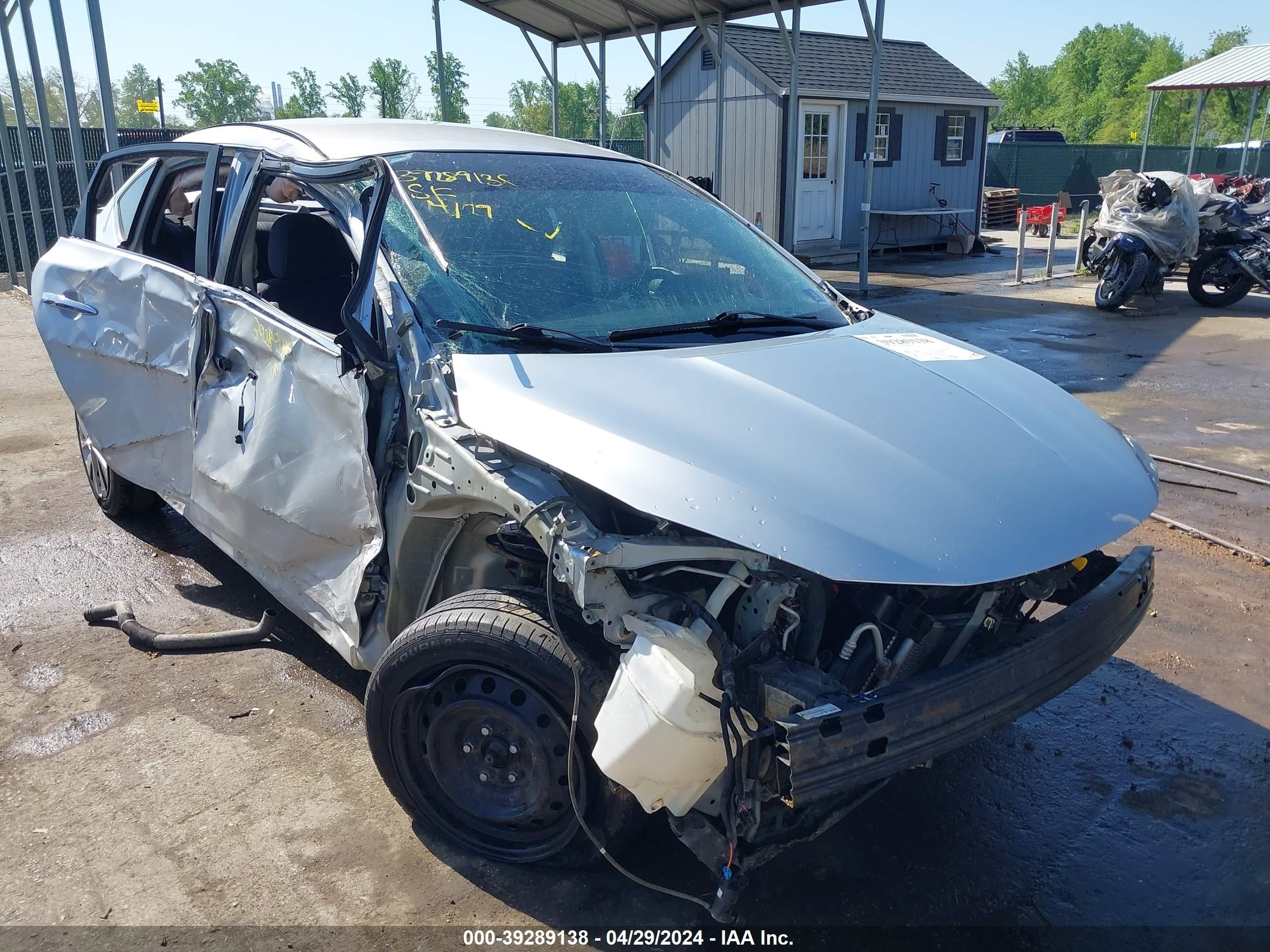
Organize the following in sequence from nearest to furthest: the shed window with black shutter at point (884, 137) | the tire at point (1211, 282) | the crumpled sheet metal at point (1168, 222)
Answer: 1. the crumpled sheet metal at point (1168, 222)
2. the tire at point (1211, 282)
3. the shed window with black shutter at point (884, 137)

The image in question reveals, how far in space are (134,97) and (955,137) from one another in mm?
75500

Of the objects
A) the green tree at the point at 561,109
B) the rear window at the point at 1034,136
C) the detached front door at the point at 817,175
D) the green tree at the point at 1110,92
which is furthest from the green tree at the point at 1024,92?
the detached front door at the point at 817,175

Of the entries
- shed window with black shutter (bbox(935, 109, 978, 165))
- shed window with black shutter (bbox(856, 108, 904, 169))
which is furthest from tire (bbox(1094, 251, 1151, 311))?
shed window with black shutter (bbox(935, 109, 978, 165))

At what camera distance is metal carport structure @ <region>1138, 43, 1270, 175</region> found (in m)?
22.7

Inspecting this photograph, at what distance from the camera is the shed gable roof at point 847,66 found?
1786 cm

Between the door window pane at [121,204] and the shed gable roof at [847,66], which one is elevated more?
the shed gable roof at [847,66]

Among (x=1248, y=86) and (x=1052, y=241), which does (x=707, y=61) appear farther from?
(x=1248, y=86)

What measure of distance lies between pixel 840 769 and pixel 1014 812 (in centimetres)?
133

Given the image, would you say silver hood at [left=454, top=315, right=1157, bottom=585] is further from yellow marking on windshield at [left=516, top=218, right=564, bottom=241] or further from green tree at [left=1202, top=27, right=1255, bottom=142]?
green tree at [left=1202, top=27, right=1255, bottom=142]

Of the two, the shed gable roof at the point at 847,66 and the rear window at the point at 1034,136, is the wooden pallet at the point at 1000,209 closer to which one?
the shed gable roof at the point at 847,66

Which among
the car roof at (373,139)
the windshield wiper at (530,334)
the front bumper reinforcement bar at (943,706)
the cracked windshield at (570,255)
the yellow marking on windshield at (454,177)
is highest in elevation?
the car roof at (373,139)

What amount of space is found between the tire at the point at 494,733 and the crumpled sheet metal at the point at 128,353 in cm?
178

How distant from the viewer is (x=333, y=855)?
9.23ft

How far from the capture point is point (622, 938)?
8.27ft
